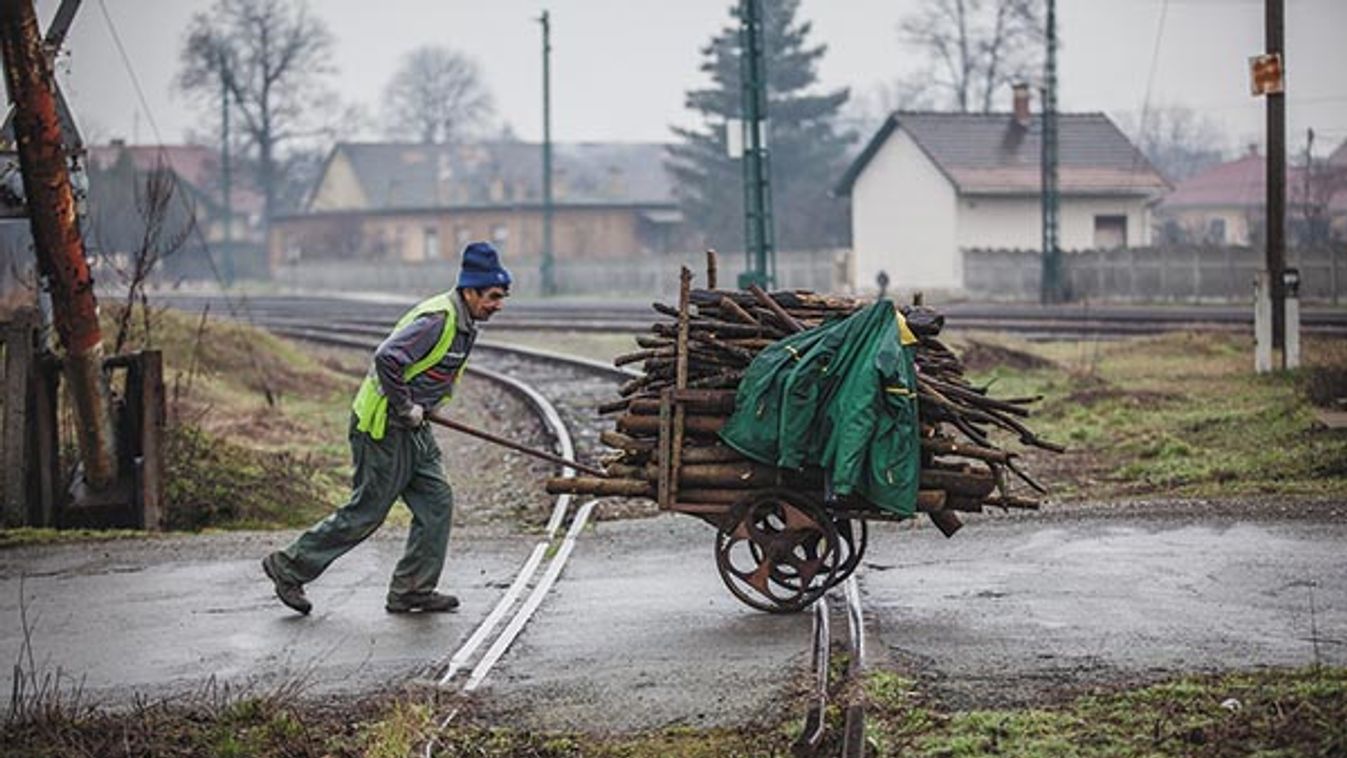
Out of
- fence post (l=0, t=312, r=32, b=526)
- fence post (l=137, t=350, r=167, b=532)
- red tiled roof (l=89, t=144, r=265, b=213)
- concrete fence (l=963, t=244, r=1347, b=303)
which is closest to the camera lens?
fence post (l=0, t=312, r=32, b=526)

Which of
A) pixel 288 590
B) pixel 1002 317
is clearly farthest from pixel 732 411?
pixel 1002 317

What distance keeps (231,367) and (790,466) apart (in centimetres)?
1989

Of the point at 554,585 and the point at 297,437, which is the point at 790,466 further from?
the point at 297,437

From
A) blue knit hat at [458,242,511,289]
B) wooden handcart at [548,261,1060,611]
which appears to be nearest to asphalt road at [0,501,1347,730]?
wooden handcart at [548,261,1060,611]

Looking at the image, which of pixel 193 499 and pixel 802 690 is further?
pixel 193 499

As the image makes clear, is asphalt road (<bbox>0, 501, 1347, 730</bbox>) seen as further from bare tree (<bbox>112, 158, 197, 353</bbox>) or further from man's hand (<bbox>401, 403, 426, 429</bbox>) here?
bare tree (<bbox>112, 158, 197, 353</bbox>)

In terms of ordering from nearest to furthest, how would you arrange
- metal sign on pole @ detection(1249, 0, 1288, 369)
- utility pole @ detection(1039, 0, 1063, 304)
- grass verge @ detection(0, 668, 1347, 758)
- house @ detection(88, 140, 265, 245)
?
grass verge @ detection(0, 668, 1347, 758)
metal sign on pole @ detection(1249, 0, 1288, 369)
utility pole @ detection(1039, 0, 1063, 304)
house @ detection(88, 140, 265, 245)

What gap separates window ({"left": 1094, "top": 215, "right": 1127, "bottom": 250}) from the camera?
60.7 metres

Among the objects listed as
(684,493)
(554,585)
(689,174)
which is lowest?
(554,585)

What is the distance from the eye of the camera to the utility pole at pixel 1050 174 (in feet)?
157

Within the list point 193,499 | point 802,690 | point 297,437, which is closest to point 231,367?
point 297,437

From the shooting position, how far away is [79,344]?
13344 millimetres

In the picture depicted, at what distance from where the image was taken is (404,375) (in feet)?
32.4

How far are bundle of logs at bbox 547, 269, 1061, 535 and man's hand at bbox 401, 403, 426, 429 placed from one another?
78cm
